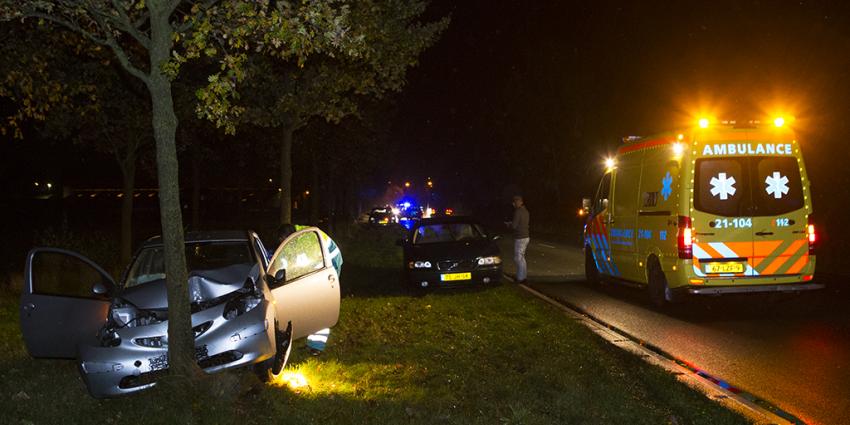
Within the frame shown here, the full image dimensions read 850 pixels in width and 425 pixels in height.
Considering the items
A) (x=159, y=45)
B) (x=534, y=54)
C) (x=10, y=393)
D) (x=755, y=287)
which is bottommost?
(x=10, y=393)

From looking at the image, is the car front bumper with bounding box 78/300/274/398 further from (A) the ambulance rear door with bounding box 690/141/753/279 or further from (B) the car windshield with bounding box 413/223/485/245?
(B) the car windshield with bounding box 413/223/485/245

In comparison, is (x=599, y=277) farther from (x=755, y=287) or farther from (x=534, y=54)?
(x=534, y=54)

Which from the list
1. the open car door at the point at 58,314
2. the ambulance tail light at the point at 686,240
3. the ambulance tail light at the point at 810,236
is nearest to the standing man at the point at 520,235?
the ambulance tail light at the point at 686,240

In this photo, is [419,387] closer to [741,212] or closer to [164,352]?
[164,352]

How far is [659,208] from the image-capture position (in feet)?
38.1

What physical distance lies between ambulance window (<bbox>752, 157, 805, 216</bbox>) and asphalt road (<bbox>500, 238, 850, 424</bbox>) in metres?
1.60

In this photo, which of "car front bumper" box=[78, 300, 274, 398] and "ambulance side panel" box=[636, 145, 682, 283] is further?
"ambulance side panel" box=[636, 145, 682, 283]

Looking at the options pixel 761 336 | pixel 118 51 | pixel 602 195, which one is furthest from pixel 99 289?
pixel 602 195

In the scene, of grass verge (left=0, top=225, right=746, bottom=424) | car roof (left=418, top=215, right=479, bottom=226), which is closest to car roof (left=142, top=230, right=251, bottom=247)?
grass verge (left=0, top=225, right=746, bottom=424)

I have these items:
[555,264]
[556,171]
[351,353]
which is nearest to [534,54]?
[556,171]

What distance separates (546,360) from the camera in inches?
312

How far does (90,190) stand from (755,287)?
84897 mm

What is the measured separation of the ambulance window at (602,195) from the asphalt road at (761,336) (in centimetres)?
163

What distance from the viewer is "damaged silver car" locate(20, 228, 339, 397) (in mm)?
6734
